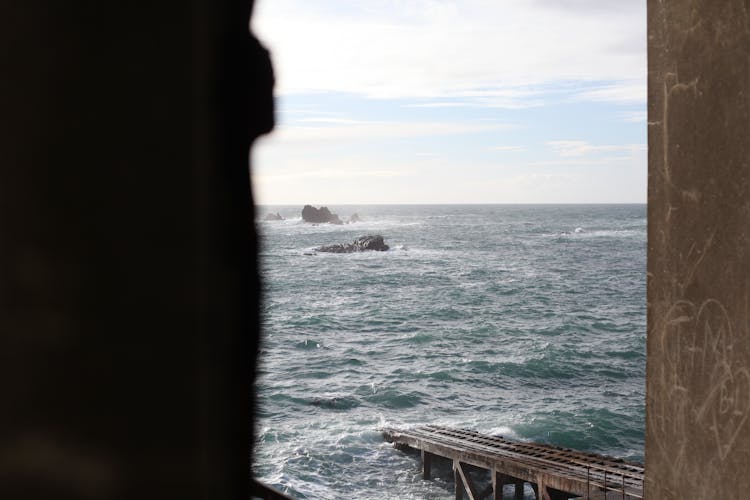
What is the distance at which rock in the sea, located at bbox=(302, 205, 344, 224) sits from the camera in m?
118

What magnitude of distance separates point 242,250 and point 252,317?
2.57 ft

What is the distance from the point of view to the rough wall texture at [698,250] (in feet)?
7.00

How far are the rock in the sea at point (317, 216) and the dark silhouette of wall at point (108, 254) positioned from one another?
117m

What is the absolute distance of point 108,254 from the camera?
77 centimetres

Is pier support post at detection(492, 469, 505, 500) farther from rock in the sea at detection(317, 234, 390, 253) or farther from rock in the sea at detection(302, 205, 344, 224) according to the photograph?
rock in the sea at detection(302, 205, 344, 224)

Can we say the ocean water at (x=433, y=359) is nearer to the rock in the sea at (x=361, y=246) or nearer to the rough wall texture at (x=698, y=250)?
the rock in the sea at (x=361, y=246)

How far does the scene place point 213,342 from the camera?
80 centimetres

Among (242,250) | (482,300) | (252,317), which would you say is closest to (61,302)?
(242,250)

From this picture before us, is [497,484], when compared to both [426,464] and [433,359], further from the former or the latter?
[433,359]

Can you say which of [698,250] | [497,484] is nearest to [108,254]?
[698,250]

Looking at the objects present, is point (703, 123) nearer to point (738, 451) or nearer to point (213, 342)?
point (738, 451)

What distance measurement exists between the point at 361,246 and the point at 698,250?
74.5 m

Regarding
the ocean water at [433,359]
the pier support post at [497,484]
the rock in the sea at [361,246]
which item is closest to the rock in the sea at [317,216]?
the rock in the sea at [361,246]

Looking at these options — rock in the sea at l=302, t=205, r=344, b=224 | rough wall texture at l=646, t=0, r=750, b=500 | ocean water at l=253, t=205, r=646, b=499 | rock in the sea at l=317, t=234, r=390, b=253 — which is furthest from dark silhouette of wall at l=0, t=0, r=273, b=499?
rock in the sea at l=302, t=205, r=344, b=224
